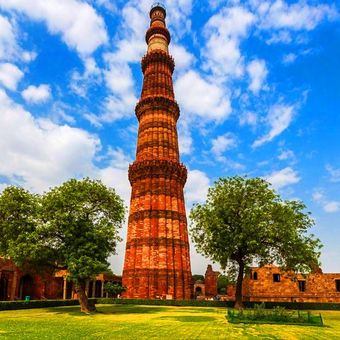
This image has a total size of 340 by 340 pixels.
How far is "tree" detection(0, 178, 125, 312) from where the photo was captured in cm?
3005

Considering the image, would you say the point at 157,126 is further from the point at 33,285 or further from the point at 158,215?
the point at 33,285

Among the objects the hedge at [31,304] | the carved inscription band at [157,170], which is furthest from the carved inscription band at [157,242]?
the hedge at [31,304]

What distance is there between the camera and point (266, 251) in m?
36.3

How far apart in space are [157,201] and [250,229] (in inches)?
612

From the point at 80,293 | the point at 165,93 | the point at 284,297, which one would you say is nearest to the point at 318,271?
the point at 284,297

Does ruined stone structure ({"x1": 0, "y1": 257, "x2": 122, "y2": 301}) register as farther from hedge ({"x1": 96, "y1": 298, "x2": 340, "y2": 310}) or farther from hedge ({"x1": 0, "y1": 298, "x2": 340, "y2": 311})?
hedge ({"x1": 96, "y1": 298, "x2": 340, "y2": 310})

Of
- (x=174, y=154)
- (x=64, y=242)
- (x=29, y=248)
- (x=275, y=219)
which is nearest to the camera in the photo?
(x=29, y=248)

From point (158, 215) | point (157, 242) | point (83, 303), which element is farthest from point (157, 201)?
point (83, 303)

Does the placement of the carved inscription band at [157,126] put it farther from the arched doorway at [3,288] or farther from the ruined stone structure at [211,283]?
the ruined stone structure at [211,283]

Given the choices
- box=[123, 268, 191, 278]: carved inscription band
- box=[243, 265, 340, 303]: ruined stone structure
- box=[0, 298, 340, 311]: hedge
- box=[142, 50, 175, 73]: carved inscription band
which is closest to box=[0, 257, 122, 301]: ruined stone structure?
box=[0, 298, 340, 311]: hedge

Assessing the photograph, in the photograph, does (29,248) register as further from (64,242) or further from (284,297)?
(284,297)

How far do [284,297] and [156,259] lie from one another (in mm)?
19937

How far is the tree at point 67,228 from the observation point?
30.0 metres

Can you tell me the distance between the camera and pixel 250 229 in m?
33.6
